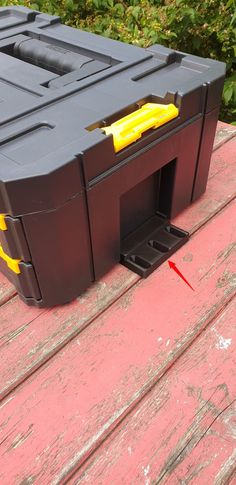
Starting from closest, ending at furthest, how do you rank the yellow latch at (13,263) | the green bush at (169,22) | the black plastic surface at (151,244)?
the yellow latch at (13,263) → the black plastic surface at (151,244) → the green bush at (169,22)

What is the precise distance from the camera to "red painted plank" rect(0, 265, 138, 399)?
0.69 meters

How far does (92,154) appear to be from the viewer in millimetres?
620

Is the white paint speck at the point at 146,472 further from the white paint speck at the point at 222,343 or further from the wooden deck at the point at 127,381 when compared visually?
the white paint speck at the point at 222,343

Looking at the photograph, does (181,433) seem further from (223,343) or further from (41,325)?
(41,325)

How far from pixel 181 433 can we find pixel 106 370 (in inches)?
6.0

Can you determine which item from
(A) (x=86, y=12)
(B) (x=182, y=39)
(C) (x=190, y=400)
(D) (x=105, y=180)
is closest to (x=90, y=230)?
(D) (x=105, y=180)

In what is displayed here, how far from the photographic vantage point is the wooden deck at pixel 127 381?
58cm

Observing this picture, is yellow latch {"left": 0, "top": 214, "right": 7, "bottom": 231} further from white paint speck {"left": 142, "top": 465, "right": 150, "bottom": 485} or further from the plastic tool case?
white paint speck {"left": 142, "top": 465, "right": 150, "bottom": 485}

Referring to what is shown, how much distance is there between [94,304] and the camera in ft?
2.58

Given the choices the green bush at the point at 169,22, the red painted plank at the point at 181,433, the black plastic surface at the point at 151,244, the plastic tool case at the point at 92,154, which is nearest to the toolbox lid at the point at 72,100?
the plastic tool case at the point at 92,154

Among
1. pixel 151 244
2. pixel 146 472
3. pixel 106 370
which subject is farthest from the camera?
pixel 151 244

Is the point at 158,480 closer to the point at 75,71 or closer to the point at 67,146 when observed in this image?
the point at 67,146

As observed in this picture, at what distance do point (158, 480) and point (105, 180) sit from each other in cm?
45

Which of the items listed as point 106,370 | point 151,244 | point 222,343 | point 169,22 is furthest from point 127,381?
point 169,22
